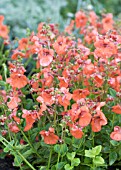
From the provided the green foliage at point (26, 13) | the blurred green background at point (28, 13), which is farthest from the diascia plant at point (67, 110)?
the green foliage at point (26, 13)

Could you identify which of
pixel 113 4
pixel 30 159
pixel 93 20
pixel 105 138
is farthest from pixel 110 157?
pixel 113 4

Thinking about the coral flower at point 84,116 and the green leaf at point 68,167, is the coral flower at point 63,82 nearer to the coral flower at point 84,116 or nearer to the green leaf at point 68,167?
the coral flower at point 84,116

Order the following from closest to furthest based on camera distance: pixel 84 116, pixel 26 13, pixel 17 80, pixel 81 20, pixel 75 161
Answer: pixel 84 116
pixel 75 161
pixel 17 80
pixel 81 20
pixel 26 13

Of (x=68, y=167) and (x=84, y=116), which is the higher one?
(x=84, y=116)

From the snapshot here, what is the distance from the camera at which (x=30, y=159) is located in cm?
204

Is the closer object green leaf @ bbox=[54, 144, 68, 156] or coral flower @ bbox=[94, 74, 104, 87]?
green leaf @ bbox=[54, 144, 68, 156]

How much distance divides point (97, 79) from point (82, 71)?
107 mm

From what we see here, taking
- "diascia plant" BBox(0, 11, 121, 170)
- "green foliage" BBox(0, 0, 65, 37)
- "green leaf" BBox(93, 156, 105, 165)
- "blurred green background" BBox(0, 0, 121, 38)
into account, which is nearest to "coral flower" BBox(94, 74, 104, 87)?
"diascia plant" BBox(0, 11, 121, 170)

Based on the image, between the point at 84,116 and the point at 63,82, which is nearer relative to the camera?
the point at 84,116

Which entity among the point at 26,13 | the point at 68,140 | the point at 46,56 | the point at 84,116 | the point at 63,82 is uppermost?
the point at 26,13

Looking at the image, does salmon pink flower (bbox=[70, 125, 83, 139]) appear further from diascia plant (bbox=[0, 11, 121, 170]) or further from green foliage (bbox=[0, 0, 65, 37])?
green foliage (bbox=[0, 0, 65, 37])

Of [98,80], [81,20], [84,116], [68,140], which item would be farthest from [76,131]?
[81,20]

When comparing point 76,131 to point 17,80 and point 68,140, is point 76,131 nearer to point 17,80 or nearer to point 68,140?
point 68,140

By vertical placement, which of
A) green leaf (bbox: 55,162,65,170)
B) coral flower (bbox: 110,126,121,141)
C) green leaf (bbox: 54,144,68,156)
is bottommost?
green leaf (bbox: 55,162,65,170)
